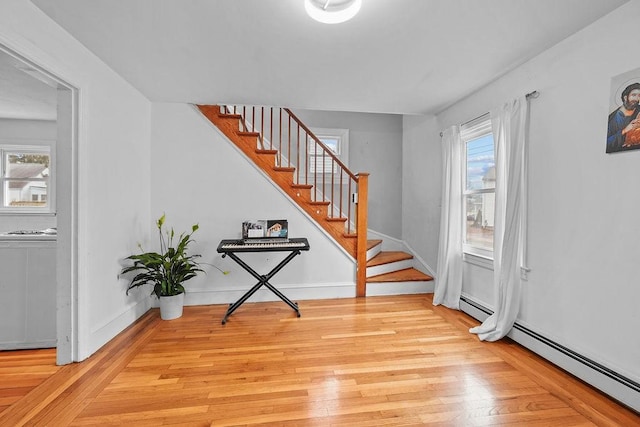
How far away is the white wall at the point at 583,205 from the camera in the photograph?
171 centimetres

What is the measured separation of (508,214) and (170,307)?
3.38 m

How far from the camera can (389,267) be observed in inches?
159

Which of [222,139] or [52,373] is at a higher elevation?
[222,139]

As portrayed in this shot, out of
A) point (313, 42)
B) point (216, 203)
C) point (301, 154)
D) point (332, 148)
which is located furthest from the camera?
point (332, 148)

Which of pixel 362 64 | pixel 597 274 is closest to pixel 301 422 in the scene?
pixel 597 274

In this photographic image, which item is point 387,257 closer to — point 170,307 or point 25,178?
point 170,307

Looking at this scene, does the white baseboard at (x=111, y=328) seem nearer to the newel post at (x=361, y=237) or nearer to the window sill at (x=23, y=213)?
the window sill at (x=23, y=213)

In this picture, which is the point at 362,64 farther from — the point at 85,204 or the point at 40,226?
the point at 40,226

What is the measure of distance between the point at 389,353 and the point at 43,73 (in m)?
3.17

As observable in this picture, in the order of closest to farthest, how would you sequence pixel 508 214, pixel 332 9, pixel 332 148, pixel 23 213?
pixel 332 9
pixel 508 214
pixel 23 213
pixel 332 148

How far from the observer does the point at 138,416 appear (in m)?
1.60

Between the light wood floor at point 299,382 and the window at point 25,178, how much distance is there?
106 inches

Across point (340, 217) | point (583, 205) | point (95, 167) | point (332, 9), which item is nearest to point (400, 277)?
point (340, 217)

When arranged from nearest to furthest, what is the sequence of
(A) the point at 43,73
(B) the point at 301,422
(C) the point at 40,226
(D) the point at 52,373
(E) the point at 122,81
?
(B) the point at 301,422
(A) the point at 43,73
(D) the point at 52,373
(E) the point at 122,81
(C) the point at 40,226
